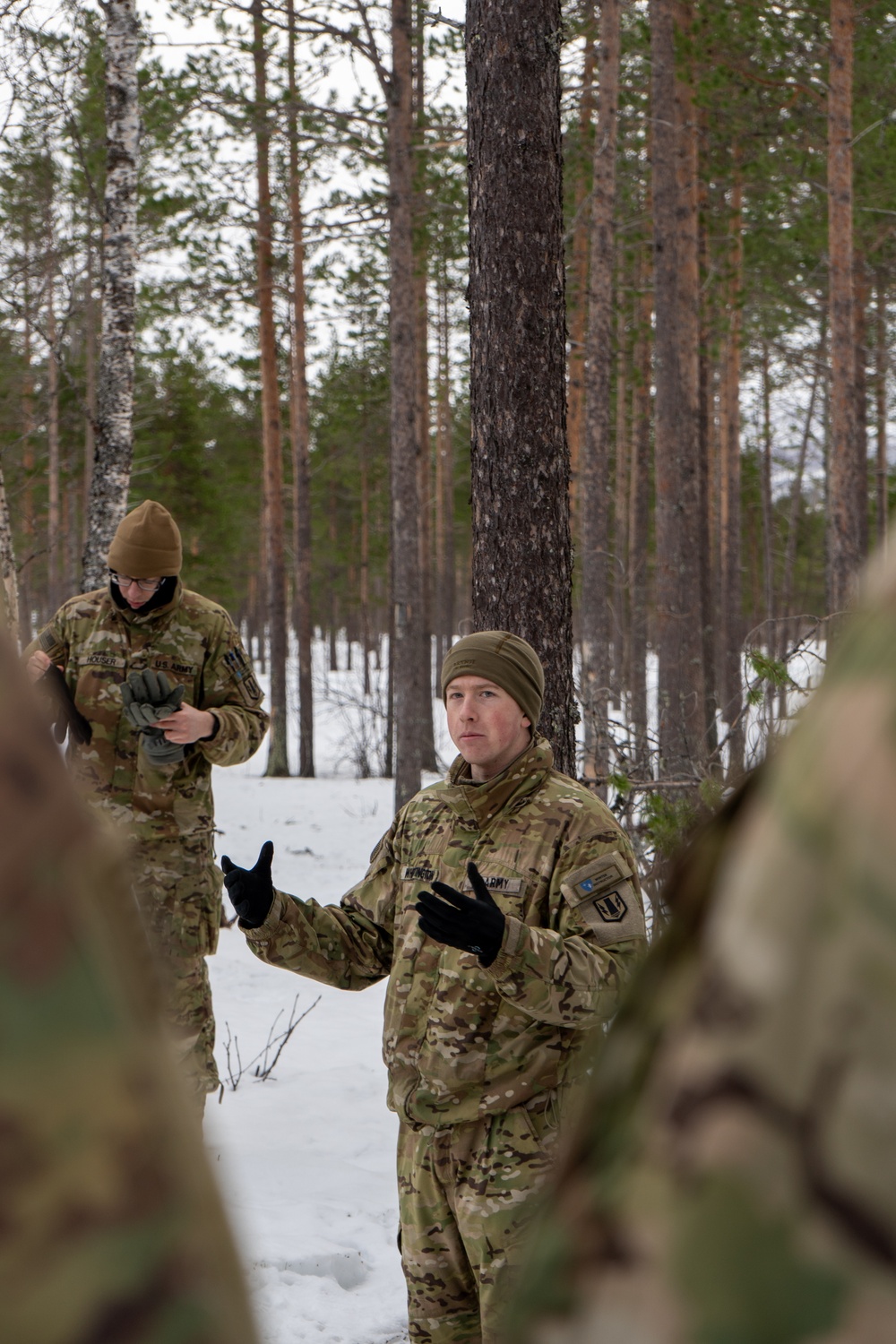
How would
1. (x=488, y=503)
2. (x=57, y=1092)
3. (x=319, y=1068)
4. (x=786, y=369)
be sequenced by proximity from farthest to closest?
(x=786, y=369), (x=319, y=1068), (x=488, y=503), (x=57, y=1092)

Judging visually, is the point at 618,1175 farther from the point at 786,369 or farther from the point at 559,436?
the point at 786,369

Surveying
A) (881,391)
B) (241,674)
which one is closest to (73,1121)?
(241,674)

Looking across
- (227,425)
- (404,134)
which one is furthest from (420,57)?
(227,425)

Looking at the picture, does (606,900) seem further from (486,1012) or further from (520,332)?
(520,332)

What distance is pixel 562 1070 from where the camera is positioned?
7.97 ft

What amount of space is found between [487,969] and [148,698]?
212cm

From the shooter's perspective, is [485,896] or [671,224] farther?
[671,224]

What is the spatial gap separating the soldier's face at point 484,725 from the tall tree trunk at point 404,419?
25.1 ft

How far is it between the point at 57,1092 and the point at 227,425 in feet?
99.0

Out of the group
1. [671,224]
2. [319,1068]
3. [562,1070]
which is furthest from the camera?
[671,224]

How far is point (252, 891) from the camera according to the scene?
2.45 metres

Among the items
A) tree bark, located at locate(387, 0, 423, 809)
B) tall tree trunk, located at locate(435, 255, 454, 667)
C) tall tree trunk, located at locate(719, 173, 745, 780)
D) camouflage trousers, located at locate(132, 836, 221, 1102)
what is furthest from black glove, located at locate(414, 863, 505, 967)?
tall tree trunk, located at locate(435, 255, 454, 667)

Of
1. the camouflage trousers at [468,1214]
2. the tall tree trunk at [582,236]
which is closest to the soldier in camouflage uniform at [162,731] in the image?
the camouflage trousers at [468,1214]

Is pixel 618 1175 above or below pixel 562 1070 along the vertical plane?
above
